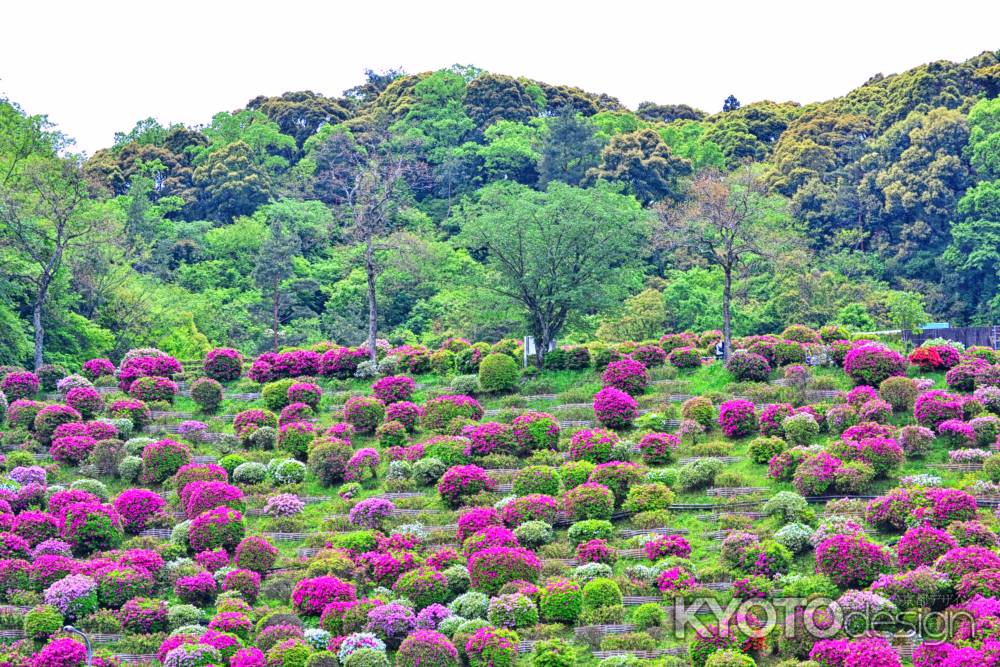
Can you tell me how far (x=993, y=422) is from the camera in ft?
94.4

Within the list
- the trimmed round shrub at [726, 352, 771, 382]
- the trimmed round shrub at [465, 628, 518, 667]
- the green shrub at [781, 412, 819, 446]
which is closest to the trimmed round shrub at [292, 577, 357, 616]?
the trimmed round shrub at [465, 628, 518, 667]

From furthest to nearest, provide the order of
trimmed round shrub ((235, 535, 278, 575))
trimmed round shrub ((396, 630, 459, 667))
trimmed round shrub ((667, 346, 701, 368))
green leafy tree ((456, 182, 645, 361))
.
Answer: green leafy tree ((456, 182, 645, 361)) < trimmed round shrub ((667, 346, 701, 368)) < trimmed round shrub ((235, 535, 278, 575)) < trimmed round shrub ((396, 630, 459, 667))

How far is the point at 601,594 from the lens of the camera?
23.8 metres

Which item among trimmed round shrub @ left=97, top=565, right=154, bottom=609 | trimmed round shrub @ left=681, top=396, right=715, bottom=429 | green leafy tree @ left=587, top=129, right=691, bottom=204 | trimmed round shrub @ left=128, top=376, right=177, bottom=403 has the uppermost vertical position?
green leafy tree @ left=587, top=129, right=691, bottom=204

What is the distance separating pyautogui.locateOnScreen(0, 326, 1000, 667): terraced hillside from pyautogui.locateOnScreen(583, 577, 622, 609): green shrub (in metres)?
0.06

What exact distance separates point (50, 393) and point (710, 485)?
21.3 m

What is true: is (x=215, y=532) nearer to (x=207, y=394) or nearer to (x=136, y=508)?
(x=136, y=508)

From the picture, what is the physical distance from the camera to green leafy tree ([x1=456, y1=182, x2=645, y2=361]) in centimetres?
3881

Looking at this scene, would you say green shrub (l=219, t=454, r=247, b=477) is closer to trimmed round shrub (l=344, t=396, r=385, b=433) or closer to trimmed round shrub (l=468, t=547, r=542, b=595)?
trimmed round shrub (l=344, t=396, r=385, b=433)

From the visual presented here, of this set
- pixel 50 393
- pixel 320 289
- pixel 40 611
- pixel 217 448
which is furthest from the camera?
pixel 320 289

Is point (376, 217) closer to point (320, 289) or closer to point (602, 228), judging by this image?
point (602, 228)

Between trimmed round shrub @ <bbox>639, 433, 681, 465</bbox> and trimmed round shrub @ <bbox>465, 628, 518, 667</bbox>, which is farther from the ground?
trimmed round shrub @ <bbox>639, 433, 681, 465</bbox>

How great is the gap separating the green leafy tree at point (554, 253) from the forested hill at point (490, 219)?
0.07 m

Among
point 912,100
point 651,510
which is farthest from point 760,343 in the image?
point 912,100
